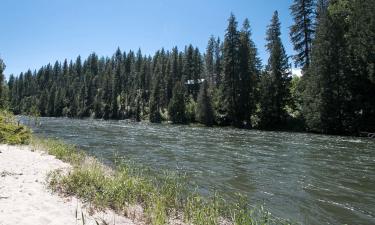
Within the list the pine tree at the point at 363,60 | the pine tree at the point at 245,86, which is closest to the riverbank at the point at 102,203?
the pine tree at the point at 363,60

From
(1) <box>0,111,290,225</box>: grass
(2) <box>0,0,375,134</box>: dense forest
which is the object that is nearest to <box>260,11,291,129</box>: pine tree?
(2) <box>0,0,375,134</box>: dense forest

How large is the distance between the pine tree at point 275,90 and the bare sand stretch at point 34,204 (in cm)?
4489

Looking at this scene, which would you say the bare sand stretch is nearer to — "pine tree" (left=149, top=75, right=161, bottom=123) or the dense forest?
the dense forest

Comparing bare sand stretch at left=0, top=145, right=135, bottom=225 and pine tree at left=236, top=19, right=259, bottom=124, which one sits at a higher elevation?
pine tree at left=236, top=19, right=259, bottom=124

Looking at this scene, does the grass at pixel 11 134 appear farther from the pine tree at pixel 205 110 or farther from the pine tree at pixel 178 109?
the pine tree at pixel 178 109

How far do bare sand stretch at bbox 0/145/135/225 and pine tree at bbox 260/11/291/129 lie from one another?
44.9 m

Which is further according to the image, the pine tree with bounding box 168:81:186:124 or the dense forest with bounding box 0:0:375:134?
the pine tree with bounding box 168:81:186:124

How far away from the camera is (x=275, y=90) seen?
56438 millimetres

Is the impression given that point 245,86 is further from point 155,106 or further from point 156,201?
point 156,201

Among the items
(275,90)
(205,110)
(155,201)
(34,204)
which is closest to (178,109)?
(205,110)

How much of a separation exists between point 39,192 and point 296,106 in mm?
53112

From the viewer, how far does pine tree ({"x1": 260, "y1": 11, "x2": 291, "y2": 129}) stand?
179 ft

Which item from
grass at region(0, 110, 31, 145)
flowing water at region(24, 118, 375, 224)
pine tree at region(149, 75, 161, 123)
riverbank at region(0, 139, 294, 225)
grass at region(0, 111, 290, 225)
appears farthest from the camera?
pine tree at region(149, 75, 161, 123)

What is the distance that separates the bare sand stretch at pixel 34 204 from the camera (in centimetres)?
800
